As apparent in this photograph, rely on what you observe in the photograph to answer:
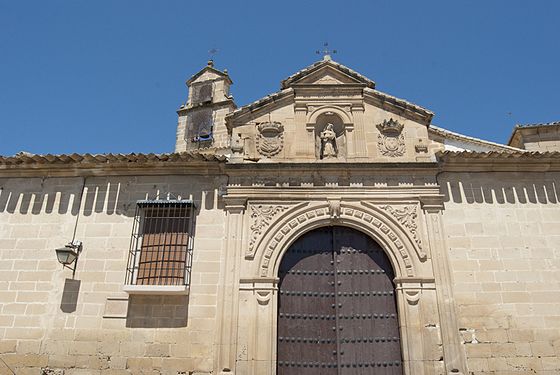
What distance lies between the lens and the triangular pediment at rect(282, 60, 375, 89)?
30.9 feet

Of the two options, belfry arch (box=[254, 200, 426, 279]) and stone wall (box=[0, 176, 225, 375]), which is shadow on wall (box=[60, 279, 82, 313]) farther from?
belfry arch (box=[254, 200, 426, 279])

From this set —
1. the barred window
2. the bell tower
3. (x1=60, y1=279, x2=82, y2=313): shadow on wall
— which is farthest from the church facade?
the barred window

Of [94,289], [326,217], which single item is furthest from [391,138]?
[94,289]

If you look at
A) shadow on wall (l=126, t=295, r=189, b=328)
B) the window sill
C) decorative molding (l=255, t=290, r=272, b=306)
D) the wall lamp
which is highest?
the wall lamp

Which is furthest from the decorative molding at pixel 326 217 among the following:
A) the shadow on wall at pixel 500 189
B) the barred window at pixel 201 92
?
the barred window at pixel 201 92

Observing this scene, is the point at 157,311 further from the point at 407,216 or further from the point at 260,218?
the point at 407,216

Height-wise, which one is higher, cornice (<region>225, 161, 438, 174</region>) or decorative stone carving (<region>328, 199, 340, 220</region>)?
cornice (<region>225, 161, 438, 174</region>)

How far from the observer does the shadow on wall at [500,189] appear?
334 inches

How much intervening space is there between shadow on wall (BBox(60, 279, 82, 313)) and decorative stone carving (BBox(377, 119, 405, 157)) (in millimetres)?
5817

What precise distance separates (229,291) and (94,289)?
2.28 metres

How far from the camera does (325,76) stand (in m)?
9.54

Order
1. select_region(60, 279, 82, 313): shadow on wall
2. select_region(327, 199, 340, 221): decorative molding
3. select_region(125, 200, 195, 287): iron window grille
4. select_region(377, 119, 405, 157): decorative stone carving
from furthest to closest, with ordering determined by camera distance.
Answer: select_region(377, 119, 405, 157): decorative stone carving
select_region(327, 199, 340, 221): decorative molding
select_region(125, 200, 195, 287): iron window grille
select_region(60, 279, 82, 313): shadow on wall

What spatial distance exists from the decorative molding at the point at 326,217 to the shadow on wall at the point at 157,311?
1421 mm

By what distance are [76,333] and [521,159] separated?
812 cm
